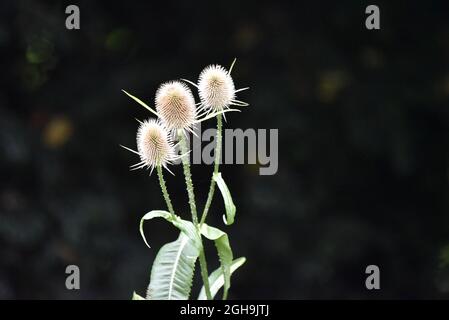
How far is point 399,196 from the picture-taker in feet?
9.50

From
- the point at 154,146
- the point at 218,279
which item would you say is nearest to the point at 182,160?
the point at 154,146

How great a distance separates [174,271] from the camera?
75 cm

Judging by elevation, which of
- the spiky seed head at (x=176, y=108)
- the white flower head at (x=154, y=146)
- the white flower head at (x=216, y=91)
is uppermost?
the white flower head at (x=216, y=91)

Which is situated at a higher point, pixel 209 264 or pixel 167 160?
pixel 209 264

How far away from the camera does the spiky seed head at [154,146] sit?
0.71m

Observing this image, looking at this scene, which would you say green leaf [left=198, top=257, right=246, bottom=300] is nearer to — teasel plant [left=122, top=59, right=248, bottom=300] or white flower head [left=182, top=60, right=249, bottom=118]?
teasel plant [left=122, top=59, right=248, bottom=300]

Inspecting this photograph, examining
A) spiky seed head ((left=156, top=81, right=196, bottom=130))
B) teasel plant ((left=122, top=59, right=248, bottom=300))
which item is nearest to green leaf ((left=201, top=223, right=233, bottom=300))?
teasel plant ((left=122, top=59, right=248, bottom=300))

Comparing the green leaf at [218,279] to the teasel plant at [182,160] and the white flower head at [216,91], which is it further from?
the white flower head at [216,91]

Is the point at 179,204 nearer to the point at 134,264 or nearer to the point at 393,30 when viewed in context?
the point at 134,264

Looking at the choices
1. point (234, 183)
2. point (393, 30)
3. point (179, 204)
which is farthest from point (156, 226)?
point (393, 30)

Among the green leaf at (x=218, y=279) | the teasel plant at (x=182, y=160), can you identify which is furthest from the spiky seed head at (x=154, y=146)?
the green leaf at (x=218, y=279)

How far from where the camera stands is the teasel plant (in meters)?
0.71

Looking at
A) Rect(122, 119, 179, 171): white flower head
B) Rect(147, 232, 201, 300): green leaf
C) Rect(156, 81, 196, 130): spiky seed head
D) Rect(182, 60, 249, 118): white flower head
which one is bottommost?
Rect(147, 232, 201, 300): green leaf

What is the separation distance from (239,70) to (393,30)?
581 millimetres
